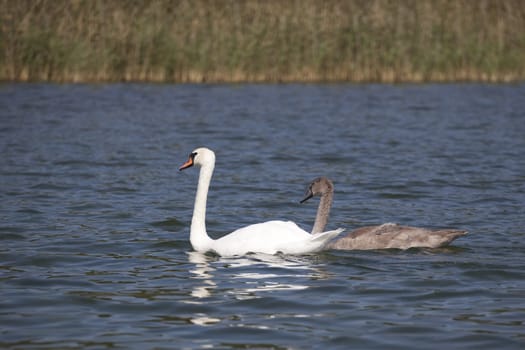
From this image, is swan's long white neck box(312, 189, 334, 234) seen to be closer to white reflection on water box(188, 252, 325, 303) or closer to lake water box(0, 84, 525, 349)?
lake water box(0, 84, 525, 349)

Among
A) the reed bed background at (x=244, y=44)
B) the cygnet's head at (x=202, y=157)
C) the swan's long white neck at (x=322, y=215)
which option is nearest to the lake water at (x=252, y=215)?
the swan's long white neck at (x=322, y=215)

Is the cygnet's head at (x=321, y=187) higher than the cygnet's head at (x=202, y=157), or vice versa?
the cygnet's head at (x=202, y=157)

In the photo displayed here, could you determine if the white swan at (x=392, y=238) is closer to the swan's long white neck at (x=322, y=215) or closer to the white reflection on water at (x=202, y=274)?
the swan's long white neck at (x=322, y=215)

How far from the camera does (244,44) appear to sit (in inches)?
917

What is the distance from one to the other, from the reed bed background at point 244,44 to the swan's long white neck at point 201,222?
45.7 ft

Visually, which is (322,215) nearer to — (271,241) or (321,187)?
(321,187)

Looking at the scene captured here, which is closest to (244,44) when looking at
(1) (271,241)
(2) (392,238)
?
(2) (392,238)

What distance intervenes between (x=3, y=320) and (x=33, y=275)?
4.51 feet

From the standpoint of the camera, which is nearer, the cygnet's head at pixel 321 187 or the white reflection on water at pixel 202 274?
the white reflection on water at pixel 202 274

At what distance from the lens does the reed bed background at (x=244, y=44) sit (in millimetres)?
22688

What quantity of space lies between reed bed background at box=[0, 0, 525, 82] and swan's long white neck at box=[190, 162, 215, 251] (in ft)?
45.7

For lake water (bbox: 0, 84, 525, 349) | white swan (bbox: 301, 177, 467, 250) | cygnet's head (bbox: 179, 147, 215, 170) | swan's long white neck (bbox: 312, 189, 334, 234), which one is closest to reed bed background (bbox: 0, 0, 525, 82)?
lake water (bbox: 0, 84, 525, 349)

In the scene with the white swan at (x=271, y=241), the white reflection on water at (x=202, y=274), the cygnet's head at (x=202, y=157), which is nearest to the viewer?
the white reflection on water at (x=202, y=274)

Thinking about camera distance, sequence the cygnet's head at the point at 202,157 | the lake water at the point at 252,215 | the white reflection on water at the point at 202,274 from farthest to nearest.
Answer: the cygnet's head at the point at 202,157, the white reflection on water at the point at 202,274, the lake water at the point at 252,215
